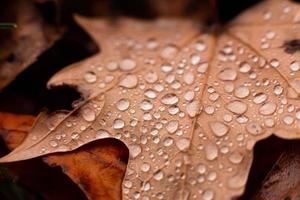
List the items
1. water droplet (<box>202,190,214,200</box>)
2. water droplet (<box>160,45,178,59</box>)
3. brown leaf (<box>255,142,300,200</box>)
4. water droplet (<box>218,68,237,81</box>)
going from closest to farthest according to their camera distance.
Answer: water droplet (<box>202,190,214,200</box>)
brown leaf (<box>255,142,300,200</box>)
water droplet (<box>218,68,237,81</box>)
water droplet (<box>160,45,178,59</box>)

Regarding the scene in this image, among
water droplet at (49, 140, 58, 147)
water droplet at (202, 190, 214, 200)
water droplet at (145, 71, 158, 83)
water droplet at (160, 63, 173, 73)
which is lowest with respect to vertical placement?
water droplet at (202, 190, 214, 200)

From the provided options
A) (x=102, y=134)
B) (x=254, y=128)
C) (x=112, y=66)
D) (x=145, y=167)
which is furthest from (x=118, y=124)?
(x=254, y=128)

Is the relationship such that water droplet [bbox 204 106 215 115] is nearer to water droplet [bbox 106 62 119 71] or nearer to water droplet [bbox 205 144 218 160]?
water droplet [bbox 205 144 218 160]

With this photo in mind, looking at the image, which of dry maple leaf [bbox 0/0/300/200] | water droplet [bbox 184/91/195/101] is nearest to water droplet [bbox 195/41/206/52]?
dry maple leaf [bbox 0/0/300/200]

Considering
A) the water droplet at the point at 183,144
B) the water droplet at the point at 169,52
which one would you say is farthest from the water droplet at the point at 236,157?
the water droplet at the point at 169,52

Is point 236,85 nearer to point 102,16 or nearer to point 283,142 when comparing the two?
point 283,142

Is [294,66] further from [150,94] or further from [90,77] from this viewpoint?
[90,77]

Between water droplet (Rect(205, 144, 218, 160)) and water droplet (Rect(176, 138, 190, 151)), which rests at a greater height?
water droplet (Rect(176, 138, 190, 151))
